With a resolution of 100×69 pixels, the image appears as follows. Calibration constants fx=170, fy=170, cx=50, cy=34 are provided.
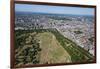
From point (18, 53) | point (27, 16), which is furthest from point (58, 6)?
point (18, 53)

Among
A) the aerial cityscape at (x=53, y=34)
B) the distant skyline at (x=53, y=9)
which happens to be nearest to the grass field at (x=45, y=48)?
the aerial cityscape at (x=53, y=34)

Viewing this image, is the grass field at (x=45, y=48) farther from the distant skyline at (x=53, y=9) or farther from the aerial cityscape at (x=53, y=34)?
the distant skyline at (x=53, y=9)

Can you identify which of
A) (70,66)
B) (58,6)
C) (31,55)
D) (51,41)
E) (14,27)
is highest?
(58,6)

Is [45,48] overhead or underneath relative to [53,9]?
underneath

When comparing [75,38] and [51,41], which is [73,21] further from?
[51,41]

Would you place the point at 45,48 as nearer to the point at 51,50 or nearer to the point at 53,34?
the point at 51,50

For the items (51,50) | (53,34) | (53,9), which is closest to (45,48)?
(51,50)

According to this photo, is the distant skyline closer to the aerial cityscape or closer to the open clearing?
the aerial cityscape

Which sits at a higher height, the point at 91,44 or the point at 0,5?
the point at 0,5
